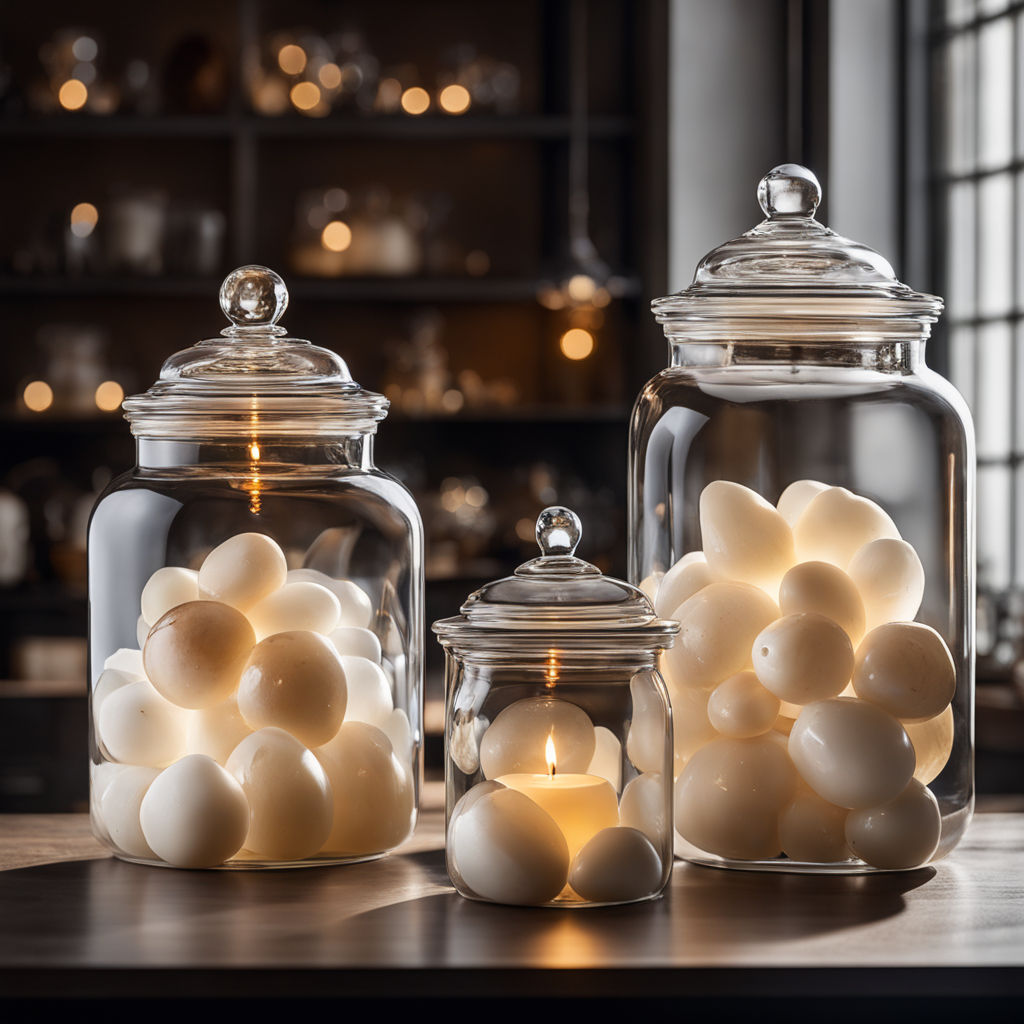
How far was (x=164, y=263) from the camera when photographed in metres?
3.60

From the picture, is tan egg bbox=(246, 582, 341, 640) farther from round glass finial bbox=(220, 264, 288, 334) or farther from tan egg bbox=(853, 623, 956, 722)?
tan egg bbox=(853, 623, 956, 722)

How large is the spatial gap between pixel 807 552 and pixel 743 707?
0.29 ft

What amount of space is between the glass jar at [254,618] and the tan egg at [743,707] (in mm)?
166

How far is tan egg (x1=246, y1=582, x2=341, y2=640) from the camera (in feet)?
2.39

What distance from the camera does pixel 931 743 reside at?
2.36ft

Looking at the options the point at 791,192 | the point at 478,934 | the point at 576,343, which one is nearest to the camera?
the point at 478,934

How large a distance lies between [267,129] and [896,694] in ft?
10.4

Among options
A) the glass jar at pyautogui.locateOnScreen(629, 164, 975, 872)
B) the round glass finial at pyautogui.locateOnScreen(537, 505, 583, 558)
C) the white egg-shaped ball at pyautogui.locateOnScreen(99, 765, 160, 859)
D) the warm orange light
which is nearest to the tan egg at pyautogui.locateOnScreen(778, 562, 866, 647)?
the glass jar at pyautogui.locateOnScreen(629, 164, 975, 872)

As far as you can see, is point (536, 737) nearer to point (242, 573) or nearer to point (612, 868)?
point (612, 868)

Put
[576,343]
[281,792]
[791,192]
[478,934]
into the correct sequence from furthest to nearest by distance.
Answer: [576,343], [791,192], [281,792], [478,934]

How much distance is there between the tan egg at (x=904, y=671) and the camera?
0.68m

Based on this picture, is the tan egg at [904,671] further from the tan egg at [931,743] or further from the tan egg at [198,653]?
the tan egg at [198,653]

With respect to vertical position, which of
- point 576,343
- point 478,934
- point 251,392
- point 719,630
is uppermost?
point 576,343

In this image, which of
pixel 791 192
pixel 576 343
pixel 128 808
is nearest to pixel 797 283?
pixel 791 192
